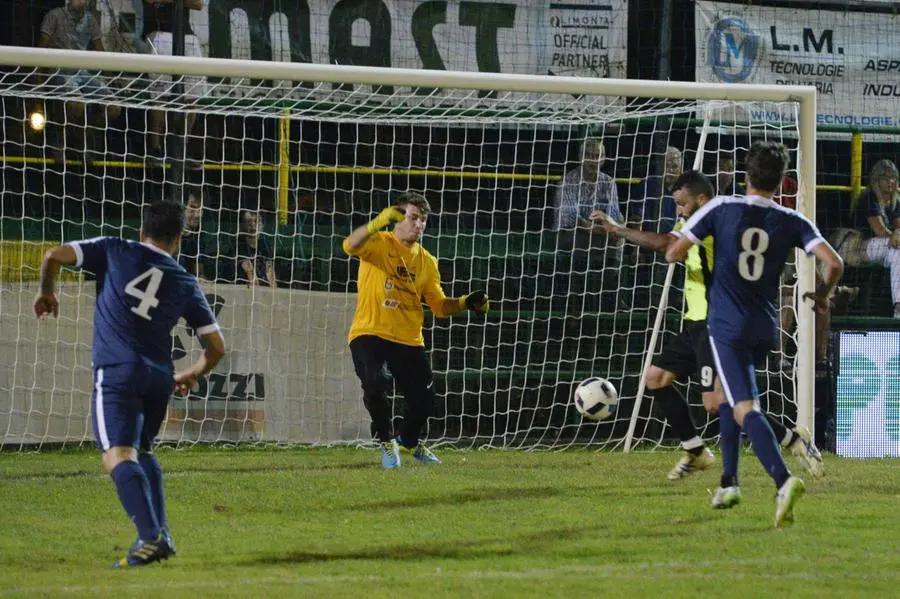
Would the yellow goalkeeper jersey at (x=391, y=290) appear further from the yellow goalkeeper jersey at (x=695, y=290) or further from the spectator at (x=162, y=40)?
A: the spectator at (x=162, y=40)

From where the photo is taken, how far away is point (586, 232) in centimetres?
1347

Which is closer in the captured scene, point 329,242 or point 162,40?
point 162,40

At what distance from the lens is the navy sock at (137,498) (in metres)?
6.27

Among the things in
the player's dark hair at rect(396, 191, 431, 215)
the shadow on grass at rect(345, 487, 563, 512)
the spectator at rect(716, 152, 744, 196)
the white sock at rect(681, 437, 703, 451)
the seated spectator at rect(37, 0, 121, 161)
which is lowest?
the shadow on grass at rect(345, 487, 563, 512)

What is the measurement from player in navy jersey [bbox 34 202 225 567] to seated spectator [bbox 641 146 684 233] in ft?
22.6

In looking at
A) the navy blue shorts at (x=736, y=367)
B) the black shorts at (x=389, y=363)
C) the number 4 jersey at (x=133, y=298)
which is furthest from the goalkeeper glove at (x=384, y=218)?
the number 4 jersey at (x=133, y=298)

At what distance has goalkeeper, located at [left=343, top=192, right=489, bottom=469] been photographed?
34.5 ft

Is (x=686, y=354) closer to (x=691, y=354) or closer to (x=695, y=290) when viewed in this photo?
(x=691, y=354)

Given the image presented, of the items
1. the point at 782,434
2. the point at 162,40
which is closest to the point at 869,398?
the point at 782,434

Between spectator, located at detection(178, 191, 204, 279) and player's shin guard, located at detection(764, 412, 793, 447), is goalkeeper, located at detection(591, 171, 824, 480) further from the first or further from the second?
spectator, located at detection(178, 191, 204, 279)

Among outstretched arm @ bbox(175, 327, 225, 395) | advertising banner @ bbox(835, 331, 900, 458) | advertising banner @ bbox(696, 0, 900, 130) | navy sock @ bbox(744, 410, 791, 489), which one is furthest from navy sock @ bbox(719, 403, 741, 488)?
advertising banner @ bbox(696, 0, 900, 130)

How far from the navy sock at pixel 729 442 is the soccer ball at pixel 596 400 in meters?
2.16

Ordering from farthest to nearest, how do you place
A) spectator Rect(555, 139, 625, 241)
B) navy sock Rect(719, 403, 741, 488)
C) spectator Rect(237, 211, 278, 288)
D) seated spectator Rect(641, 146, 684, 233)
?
seated spectator Rect(641, 146, 684, 233) → spectator Rect(555, 139, 625, 241) → spectator Rect(237, 211, 278, 288) → navy sock Rect(719, 403, 741, 488)

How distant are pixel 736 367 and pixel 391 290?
11.8 feet
